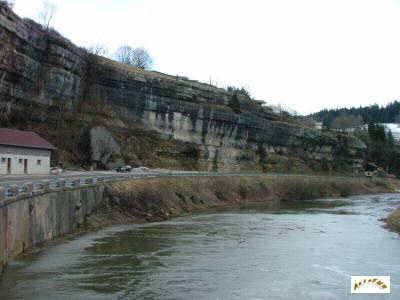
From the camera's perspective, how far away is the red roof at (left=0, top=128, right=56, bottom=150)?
55.4 metres

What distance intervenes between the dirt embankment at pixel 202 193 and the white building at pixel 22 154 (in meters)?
12.9

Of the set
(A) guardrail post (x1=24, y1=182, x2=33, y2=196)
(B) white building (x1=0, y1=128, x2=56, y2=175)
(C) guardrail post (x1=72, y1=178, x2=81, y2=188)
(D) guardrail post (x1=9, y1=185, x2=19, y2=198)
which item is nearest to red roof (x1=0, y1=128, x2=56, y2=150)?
(B) white building (x1=0, y1=128, x2=56, y2=175)

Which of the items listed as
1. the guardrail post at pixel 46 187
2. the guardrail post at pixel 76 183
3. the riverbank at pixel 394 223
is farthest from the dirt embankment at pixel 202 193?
the riverbank at pixel 394 223

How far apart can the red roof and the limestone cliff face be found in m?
9.38

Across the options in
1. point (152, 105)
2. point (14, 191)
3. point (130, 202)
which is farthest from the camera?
point (152, 105)

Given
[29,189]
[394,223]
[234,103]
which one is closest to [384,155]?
[234,103]

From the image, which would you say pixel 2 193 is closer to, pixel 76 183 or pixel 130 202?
pixel 76 183

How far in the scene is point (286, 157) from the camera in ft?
380

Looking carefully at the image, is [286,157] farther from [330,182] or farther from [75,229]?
[75,229]

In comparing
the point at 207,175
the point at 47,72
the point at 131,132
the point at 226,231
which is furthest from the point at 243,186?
the point at 226,231

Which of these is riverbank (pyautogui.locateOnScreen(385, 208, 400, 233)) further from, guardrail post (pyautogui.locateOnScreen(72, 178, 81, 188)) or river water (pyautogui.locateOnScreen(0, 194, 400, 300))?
guardrail post (pyautogui.locateOnScreen(72, 178, 81, 188))

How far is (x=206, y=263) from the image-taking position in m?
26.8

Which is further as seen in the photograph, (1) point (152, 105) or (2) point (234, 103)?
(2) point (234, 103)

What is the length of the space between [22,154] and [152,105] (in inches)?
1523
